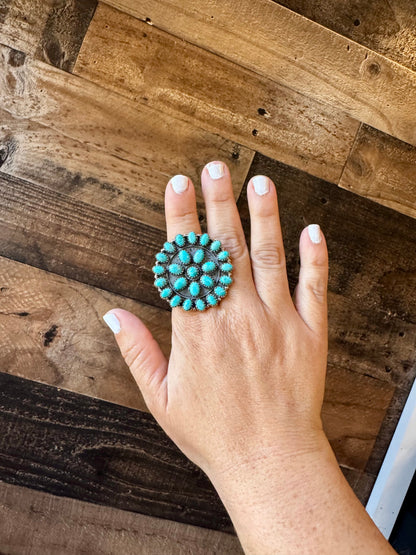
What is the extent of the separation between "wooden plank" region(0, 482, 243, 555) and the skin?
38 centimetres

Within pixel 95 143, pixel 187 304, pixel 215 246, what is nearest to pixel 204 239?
pixel 215 246

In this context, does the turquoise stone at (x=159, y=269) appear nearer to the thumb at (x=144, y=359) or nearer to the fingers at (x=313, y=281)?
the thumb at (x=144, y=359)

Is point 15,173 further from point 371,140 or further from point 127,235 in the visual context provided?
point 371,140

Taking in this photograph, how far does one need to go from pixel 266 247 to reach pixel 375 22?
2.13 feet

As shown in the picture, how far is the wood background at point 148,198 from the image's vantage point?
42.9 inches

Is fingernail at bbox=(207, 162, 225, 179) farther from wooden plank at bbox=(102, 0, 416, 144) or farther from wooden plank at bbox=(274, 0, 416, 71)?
wooden plank at bbox=(274, 0, 416, 71)

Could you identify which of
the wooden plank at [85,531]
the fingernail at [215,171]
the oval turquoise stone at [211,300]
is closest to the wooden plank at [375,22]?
the fingernail at [215,171]

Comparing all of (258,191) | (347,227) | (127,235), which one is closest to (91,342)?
(127,235)

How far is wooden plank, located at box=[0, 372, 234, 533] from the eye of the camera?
3.78 feet

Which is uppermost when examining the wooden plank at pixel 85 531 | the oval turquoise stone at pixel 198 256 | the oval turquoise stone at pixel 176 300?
the oval turquoise stone at pixel 198 256

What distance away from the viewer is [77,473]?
1.18m

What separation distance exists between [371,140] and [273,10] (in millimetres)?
385

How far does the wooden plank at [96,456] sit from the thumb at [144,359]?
0.84ft

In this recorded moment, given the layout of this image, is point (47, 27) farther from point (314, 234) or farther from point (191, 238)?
point (314, 234)
